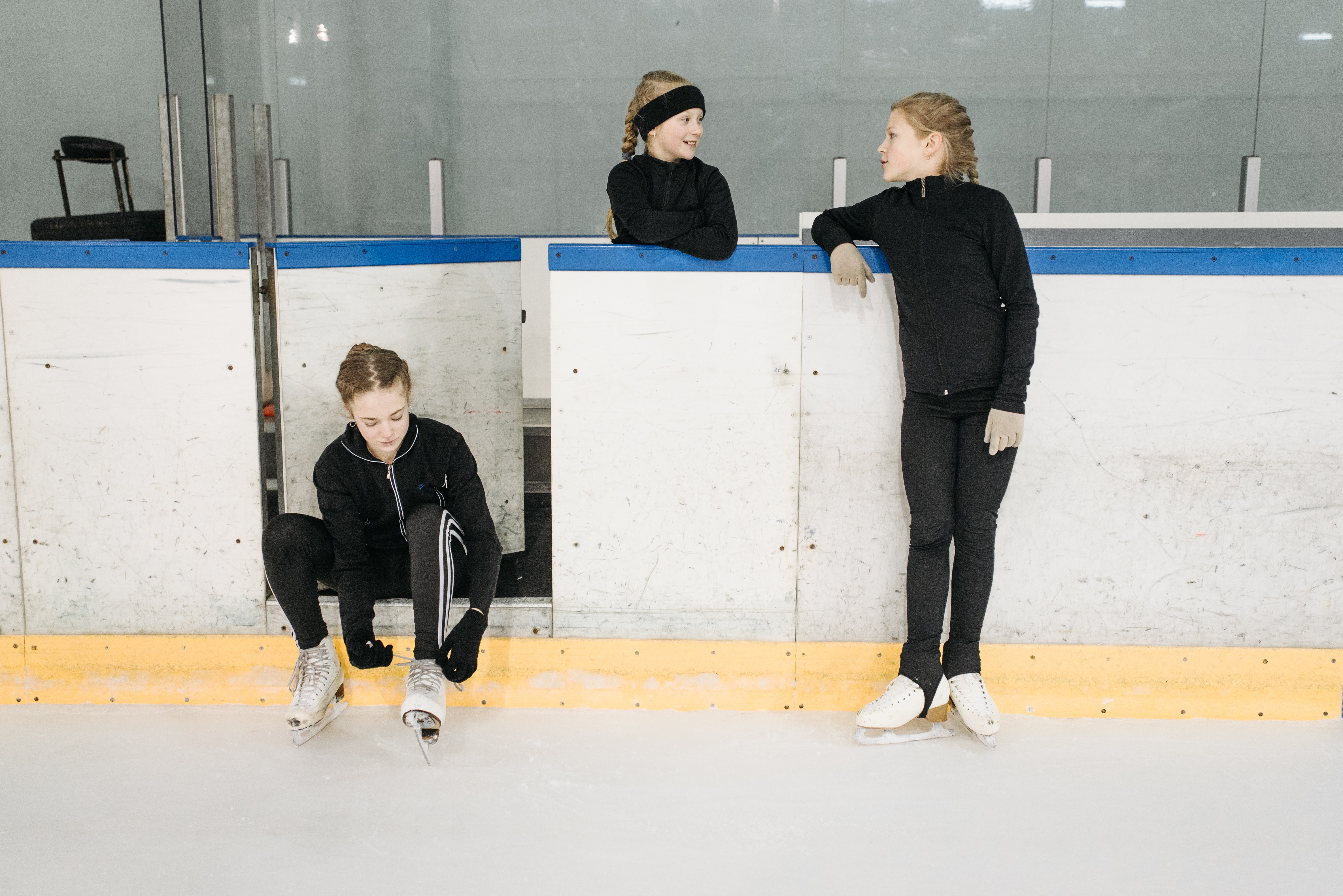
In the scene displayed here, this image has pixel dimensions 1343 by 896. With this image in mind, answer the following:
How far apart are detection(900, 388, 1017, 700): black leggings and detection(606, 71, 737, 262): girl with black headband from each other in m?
0.53

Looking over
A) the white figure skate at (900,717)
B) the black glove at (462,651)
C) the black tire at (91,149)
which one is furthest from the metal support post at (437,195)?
the white figure skate at (900,717)

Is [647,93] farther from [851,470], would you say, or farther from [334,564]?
[334,564]

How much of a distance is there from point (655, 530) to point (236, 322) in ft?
3.18

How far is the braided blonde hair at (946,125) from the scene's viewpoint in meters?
1.81

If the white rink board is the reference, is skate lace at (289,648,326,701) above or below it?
below

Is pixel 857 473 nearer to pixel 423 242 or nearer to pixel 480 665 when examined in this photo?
pixel 480 665

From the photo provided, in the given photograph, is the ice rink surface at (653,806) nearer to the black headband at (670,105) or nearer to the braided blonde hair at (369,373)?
the braided blonde hair at (369,373)

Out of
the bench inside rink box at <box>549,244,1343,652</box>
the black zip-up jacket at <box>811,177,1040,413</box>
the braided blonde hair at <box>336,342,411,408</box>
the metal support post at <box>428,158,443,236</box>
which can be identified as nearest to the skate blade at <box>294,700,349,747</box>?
the bench inside rink box at <box>549,244,1343,652</box>

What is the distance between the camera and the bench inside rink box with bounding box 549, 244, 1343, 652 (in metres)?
1.96

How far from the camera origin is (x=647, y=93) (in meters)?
2.02

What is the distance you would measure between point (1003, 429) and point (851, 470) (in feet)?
1.18

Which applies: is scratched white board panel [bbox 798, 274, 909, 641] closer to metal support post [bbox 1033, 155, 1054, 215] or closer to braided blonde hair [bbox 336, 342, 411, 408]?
braided blonde hair [bbox 336, 342, 411, 408]

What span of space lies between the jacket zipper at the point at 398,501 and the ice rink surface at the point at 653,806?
0.41m

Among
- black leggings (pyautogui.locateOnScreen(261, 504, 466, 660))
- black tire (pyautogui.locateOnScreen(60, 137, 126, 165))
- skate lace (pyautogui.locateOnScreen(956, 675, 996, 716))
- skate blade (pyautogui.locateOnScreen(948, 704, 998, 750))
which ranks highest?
A: black tire (pyautogui.locateOnScreen(60, 137, 126, 165))
